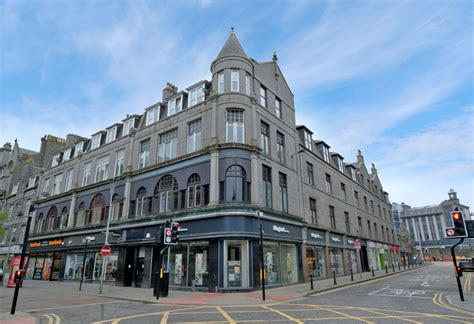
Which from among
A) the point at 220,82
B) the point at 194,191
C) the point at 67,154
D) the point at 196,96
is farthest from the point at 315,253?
the point at 67,154

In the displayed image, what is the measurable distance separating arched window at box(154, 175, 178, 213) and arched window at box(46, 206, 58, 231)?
62.0ft

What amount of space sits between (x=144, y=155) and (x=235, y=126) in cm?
1062

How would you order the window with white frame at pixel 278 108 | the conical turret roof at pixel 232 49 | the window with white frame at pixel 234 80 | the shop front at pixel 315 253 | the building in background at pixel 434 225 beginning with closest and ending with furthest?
1. the window with white frame at pixel 234 80
2. the conical turret roof at pixel 232 49
3. the shop front at pixel 315 253
4. the window with white frame at pixel 278 108
5. the building in background at pixel 434 225

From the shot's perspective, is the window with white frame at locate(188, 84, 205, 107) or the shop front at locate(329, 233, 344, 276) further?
the shop front at locate(329, 233, 344, 276)

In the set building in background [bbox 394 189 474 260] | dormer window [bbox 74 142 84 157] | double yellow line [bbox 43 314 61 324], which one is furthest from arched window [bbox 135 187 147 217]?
building in background [bbox 394 189 474 260]

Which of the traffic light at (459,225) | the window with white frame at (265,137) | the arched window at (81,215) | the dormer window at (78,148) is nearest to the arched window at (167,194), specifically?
the window with white frame at (265,137)

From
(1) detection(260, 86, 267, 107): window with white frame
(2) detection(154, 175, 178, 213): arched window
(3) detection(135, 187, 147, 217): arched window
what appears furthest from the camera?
(3) detection(135, 187, 147, 217): arched window

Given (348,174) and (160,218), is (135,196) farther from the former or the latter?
(348,174)

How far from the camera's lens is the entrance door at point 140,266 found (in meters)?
23.4

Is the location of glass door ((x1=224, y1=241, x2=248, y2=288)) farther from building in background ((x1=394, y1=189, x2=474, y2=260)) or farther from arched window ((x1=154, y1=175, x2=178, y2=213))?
building in background ((x1=394, y1=189, x2=474, y2=260))

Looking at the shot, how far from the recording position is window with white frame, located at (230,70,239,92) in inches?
902

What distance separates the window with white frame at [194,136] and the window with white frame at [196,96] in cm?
187

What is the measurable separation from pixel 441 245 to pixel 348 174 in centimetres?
11467

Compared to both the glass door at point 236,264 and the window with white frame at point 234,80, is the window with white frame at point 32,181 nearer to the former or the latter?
the window with white frame at point 234,80
